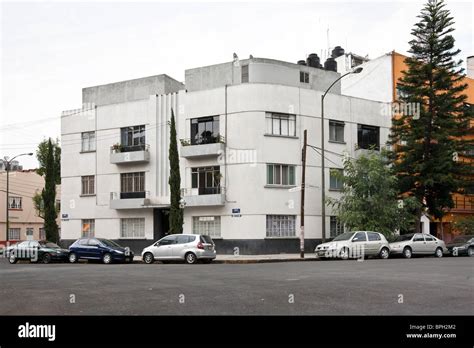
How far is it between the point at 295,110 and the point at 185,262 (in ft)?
44.4

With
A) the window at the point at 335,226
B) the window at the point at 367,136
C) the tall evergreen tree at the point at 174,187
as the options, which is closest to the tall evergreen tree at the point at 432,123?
the window at the point at 367,136

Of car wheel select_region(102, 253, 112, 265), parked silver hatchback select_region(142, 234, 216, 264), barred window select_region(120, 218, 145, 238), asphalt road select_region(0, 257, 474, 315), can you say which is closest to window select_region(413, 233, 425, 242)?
parked silver hatchback select_region(142, 234, 216, 264)

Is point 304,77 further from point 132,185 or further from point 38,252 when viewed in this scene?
point 38,252

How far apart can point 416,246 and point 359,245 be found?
481 cm

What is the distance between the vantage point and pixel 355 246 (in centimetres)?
3045

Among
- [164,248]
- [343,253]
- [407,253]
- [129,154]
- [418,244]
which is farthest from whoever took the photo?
[129,154]

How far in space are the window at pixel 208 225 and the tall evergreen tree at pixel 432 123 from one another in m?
12.5

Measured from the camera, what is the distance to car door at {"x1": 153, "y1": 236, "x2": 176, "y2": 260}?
29.1 metres

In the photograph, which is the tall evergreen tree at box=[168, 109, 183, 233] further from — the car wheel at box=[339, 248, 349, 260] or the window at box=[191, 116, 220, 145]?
the car wheel at box=[339, 248, 349, 260]

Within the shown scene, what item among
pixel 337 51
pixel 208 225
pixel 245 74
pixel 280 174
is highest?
pixel 337 51

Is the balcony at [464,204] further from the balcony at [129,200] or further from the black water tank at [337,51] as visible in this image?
the balcony at [129,200]

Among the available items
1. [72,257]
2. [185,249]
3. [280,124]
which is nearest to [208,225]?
[280,124]

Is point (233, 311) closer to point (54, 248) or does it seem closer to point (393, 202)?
point (54, 248)

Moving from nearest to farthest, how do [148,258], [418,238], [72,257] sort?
[148,258]
[72,257]
[418,238]
